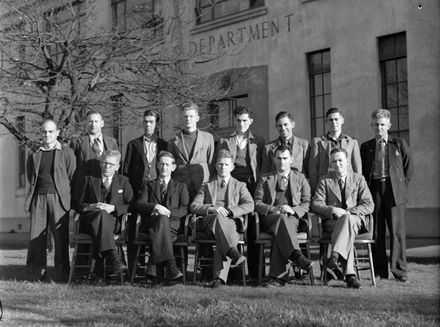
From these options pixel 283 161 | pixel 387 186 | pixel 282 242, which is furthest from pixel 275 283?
pixel 387 186

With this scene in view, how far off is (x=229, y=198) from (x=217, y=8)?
11446 mm

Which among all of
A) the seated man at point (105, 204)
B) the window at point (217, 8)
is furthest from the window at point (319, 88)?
the seated man at point (105, 204)

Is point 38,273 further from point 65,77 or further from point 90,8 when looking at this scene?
point 90,8

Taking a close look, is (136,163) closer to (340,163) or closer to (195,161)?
(195,161)

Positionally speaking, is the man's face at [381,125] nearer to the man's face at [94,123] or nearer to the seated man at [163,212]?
the seated man at [163,212]

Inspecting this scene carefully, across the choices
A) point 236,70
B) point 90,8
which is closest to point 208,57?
point 236,70

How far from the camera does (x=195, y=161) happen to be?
950cm

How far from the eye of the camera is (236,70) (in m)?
A: 18.6

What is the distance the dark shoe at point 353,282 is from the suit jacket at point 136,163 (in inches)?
123

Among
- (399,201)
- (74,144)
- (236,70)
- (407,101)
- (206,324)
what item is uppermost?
(236,70)

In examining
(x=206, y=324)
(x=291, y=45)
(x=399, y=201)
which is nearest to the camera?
(x=206, y=324)

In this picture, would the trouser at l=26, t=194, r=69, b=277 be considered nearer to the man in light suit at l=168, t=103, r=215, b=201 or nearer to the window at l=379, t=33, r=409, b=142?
the man in light suit at l=168, t=103, r=215, b=201

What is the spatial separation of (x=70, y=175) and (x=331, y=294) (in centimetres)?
402

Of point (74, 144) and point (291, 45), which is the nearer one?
point (74, 144)
